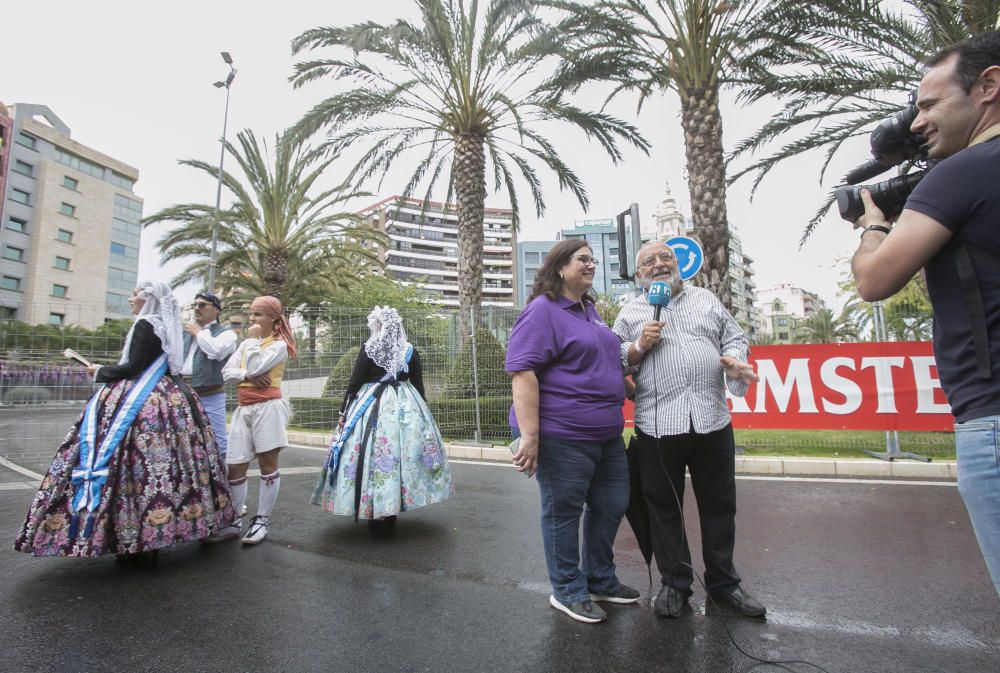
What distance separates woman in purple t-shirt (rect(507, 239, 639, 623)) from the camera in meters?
2.69

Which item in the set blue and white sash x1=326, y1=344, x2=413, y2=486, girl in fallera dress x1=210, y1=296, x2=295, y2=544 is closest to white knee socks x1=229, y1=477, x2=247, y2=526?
girl in fallera dress x1=210, y1=296, x2=295, y2=544

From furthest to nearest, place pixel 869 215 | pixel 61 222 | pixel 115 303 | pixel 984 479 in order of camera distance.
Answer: pixel 115 303
pixel 61 222
pixel 869 215
pixel 984 479

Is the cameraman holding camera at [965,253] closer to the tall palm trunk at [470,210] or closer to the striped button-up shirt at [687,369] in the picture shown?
the striped button-up shirt at [687,369]

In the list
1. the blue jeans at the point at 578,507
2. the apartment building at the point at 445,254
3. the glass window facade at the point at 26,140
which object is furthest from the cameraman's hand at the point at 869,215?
the apartment building at the point at 445,254

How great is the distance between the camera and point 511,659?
2277 mm

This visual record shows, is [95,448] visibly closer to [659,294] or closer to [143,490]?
[143,490]

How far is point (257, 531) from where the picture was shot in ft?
13.0

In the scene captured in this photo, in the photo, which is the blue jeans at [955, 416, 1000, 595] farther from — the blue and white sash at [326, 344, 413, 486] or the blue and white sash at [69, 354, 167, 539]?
the blue and white sash at [69, 354, 167, 539]

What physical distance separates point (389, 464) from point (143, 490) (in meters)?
1.57

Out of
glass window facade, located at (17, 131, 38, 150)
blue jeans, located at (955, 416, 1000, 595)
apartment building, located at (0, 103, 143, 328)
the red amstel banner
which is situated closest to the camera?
blue jeans, located at (955, 416, 1000, 595)

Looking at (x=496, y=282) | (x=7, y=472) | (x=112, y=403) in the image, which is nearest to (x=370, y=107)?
(x=7, y=472)

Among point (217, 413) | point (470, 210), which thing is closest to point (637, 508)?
point (217, 413)

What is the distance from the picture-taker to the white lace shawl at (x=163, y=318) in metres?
3.62

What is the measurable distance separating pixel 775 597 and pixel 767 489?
299cm
